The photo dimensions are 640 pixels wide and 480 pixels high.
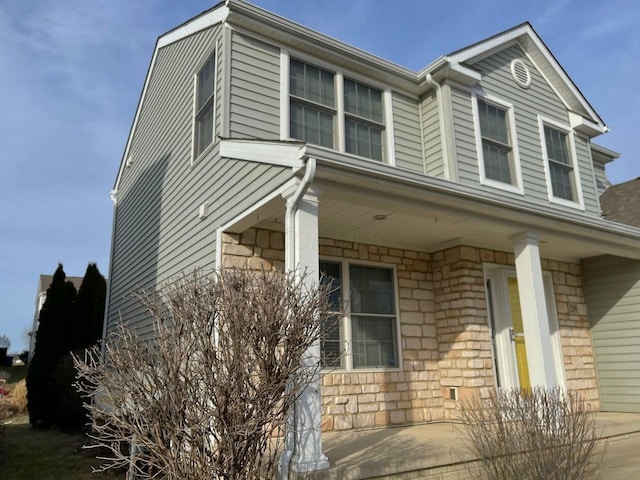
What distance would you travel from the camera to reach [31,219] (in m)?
24.8

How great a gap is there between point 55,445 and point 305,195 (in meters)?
5.79

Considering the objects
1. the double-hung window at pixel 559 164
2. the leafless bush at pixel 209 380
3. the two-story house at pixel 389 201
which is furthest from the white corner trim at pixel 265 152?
the double-hung window at pixel 559 164

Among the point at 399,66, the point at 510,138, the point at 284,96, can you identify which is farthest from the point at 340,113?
the point at 510,138

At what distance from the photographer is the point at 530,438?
11.2ft

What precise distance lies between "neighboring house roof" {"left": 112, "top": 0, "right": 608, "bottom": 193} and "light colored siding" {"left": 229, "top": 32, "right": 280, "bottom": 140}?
256 millimetres

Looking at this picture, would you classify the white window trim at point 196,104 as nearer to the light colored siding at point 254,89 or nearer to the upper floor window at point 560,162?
the light colored siding at point 254,89

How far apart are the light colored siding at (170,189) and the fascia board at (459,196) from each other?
476 mm

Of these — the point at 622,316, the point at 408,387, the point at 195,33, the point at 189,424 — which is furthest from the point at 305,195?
the point at 622,316

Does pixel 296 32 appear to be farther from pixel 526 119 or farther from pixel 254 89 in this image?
pixel 526 119

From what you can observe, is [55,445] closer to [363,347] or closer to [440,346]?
[363,347]

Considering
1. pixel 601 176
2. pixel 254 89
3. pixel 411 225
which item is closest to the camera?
pixel 411 225

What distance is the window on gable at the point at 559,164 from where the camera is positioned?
340 inches

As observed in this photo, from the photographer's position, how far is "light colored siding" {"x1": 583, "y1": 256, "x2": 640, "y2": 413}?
25.2 feet

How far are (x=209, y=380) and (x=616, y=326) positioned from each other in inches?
290
